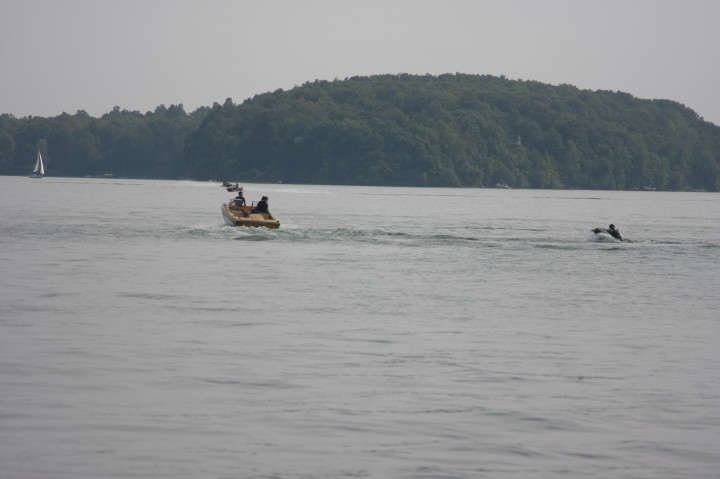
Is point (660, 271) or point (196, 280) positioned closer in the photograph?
point (196, 280)

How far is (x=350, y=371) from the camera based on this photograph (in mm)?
16312

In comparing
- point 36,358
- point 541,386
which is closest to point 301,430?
point 541,386

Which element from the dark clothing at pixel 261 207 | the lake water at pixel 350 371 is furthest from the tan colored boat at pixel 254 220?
the lake water at pixel 350 371

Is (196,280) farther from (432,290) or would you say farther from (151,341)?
(151,341)

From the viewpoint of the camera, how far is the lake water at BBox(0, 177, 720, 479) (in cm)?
1155

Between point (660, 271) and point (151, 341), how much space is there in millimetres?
24065

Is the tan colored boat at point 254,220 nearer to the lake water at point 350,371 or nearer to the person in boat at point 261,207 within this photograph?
the person in boat at point 261,207

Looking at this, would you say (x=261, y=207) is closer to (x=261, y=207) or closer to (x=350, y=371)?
(x=261, y=207)

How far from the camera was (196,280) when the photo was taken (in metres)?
29.7

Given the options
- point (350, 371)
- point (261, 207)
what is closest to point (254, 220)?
point (261, 207)

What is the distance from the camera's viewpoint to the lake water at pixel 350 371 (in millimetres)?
11547

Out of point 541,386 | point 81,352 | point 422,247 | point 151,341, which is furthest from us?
point 422,247

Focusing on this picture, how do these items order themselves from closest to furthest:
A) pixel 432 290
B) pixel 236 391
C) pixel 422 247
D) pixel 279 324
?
1. pixel 236 391
2. pixel 279 324
3. pixel 432 290
4. pixel 422 247

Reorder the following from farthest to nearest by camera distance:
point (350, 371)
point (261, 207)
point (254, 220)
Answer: point (261, 207) < point (254, 220) < point (350, 371)
